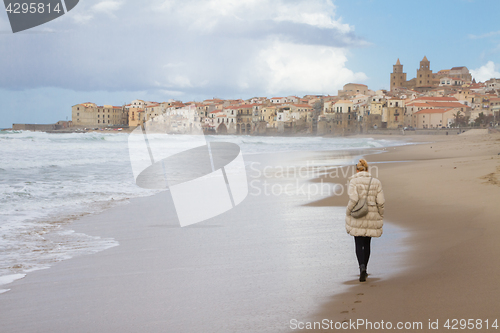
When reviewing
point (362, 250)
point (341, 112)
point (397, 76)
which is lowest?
point (362, 250)

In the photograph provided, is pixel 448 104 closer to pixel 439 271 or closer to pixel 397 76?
pixel 397 76

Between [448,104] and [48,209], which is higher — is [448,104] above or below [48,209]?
above

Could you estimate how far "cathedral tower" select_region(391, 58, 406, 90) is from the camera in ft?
435

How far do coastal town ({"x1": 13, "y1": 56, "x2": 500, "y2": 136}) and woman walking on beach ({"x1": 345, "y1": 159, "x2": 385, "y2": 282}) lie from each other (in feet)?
234

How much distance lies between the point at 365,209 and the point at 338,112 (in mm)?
85797

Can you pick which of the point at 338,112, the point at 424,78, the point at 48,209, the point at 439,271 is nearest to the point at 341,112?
the point at 338,112

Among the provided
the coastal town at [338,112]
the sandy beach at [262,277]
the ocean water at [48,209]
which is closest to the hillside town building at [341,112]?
the coastal town at [338,112]

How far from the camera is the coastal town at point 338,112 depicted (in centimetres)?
8112

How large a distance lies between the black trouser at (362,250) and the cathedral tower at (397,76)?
136m

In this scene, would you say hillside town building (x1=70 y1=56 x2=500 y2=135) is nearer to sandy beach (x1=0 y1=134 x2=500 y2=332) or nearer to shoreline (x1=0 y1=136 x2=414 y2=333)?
sandy beach (x1=0 y1=134 x2=500 y2=332)

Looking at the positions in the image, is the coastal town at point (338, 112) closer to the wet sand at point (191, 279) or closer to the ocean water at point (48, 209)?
the ocean water at point (48, 209)

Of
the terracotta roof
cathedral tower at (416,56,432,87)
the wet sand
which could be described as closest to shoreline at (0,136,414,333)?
the wet sand

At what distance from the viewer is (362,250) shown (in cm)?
379

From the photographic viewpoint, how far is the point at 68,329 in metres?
2.96
